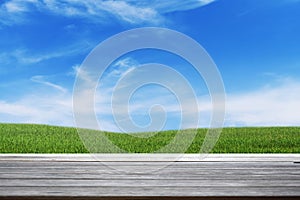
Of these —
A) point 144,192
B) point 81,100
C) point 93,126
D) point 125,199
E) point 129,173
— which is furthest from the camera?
point 93,126

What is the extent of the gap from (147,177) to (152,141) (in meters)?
4.76

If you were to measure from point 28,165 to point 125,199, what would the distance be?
1899 mm

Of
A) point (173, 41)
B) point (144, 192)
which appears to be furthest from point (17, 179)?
point (173, 41)

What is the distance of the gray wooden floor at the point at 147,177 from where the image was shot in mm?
2402

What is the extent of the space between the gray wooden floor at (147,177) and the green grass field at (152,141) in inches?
106

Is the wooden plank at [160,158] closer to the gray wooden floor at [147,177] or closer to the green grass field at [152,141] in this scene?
the gray wooden floor at [147,177]

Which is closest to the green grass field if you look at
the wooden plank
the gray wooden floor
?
the wooden plank

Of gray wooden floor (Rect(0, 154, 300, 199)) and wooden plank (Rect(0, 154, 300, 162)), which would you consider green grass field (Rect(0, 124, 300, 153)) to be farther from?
gray wooden floor (Rect(0, 154, 300, 199))

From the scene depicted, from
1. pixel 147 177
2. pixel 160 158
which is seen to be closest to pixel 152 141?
pixel 160 158

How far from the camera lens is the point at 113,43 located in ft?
11.9

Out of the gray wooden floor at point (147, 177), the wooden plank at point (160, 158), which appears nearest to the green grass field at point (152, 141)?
the wooden plank at point (160, 158)

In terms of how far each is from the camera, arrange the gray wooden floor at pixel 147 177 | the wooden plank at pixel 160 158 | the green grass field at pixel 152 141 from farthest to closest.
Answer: the green grass field at pixel 152 141 → the wooden plank at pixel 160 158 → the gray wooden floor at pixel 147 177

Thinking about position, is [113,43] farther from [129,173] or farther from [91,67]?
[129,173]

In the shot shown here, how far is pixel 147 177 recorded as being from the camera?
9.96 ft
